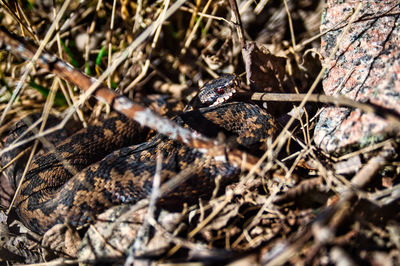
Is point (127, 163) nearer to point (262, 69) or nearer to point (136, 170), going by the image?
point (136, 170)

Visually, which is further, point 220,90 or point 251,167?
point 220,90

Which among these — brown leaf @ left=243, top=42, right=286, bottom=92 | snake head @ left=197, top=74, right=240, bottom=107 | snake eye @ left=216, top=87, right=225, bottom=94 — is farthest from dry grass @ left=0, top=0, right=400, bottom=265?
snake eye @ left=216, top=87, right=225, bottom=94

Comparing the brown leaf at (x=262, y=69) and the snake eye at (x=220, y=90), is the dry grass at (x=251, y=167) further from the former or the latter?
the snake eye at (x=220, y=90)

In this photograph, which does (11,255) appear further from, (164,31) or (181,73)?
(164,31)

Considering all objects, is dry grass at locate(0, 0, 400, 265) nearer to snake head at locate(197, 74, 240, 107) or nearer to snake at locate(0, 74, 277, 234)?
snake at locate(0, 74, 277, 234)

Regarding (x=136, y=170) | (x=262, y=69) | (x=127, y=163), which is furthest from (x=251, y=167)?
(x=262, y=69)

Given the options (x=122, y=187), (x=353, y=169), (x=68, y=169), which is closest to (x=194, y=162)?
(x=122, y=187)

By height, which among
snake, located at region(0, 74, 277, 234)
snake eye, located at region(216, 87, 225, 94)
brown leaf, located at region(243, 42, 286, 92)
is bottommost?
snake, located at region(0, 74, 277, 234)
